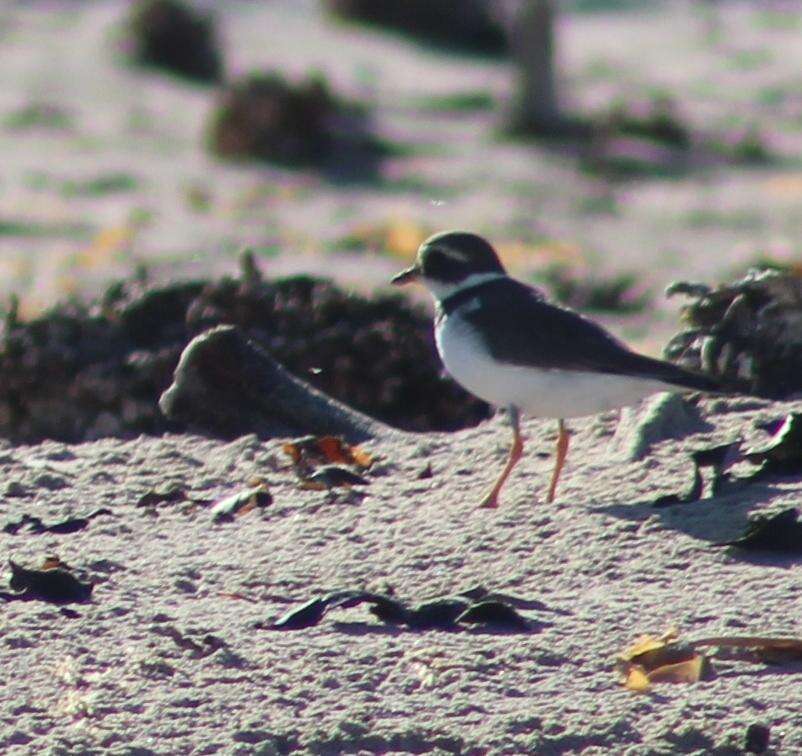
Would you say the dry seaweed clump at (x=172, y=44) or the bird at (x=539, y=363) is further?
the dry seaweed clump at (x=172, y=44)

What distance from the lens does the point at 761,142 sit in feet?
59.0

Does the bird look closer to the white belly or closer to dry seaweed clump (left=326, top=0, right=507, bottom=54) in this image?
the white belly

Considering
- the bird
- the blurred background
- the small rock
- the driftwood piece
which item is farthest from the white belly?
the blurred background

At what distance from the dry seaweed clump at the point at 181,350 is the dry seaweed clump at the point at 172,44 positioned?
13.9m

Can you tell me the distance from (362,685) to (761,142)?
14589 mm

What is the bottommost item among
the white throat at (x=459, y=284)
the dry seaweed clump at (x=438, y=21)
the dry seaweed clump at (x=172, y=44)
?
the white throat at (x=459, y=284)

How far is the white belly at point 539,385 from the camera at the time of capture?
17.9 ft

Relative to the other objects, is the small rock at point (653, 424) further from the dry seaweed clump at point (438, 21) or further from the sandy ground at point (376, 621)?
the dry seaweed clump at point (438, 21)

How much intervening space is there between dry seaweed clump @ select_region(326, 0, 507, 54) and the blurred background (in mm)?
35

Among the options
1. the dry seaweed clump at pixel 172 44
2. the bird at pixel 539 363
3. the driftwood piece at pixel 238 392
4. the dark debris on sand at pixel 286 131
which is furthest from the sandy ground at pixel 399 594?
the dry seaweed clump at pixel 172 44

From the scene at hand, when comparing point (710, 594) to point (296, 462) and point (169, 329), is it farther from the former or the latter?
point (169, 329)

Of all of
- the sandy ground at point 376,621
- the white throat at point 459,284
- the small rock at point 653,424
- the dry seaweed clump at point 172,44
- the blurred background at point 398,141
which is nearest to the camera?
the sandy ground at point 376,621

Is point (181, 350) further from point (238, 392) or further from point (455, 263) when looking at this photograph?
point (455, 263)

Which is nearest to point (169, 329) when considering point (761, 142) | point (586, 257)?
point (586, 257)
